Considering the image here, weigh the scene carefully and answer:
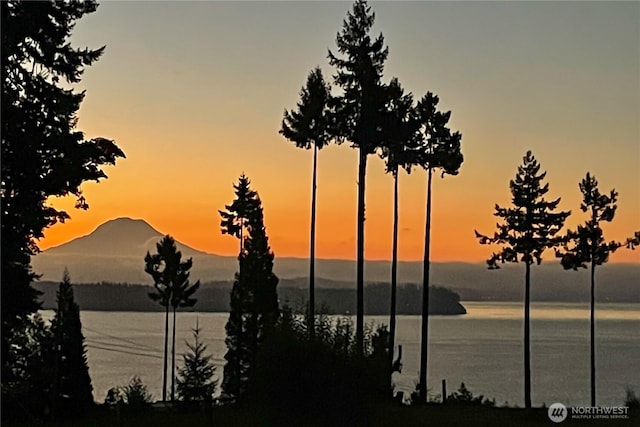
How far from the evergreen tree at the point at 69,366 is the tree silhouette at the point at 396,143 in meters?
11.4

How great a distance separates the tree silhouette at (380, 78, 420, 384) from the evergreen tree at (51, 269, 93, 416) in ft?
37.3

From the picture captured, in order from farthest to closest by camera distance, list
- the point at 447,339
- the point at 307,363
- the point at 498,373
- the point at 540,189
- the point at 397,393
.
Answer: the point at 447,339 < the point at 498,373 < the point at 540,189 < the point at 397,393 < the point at 307,363

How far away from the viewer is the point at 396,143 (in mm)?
30469

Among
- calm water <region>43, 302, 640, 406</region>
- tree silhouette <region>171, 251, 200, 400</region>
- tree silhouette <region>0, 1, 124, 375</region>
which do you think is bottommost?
calm water <region>43, 302, 640, 406</region>

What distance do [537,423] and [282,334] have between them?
9.03 m

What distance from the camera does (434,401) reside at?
31828 mm

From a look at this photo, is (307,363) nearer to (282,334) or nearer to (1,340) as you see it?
(282,334)

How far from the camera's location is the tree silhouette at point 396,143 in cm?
2948

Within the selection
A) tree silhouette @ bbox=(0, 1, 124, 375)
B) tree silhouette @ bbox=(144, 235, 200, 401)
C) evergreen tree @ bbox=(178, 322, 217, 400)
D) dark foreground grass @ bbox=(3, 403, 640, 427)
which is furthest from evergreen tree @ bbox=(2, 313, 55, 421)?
tree silhouette @ bbox=(144, 235, 200, 401)

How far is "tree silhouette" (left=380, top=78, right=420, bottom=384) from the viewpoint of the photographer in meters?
29.5

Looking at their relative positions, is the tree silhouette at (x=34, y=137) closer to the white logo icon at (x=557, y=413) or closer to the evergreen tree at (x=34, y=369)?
the evergreen tree at (x=34, y=369)

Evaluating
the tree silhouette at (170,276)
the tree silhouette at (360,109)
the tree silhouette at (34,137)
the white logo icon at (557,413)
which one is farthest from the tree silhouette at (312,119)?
the tree silhouette at (170,276)

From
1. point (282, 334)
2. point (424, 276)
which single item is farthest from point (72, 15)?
point (424, 276)

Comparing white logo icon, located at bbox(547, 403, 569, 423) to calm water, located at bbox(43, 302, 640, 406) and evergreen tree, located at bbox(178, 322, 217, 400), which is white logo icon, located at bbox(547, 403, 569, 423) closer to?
calm water, located at bbox(43, 302, 640, 406)
